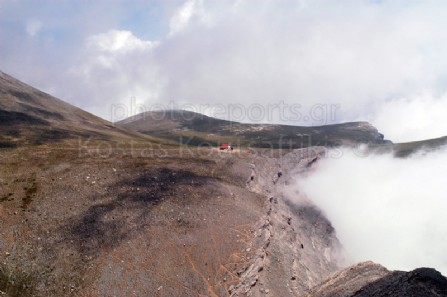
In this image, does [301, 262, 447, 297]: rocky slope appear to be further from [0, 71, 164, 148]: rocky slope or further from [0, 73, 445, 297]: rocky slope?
[0, 71, 164, 148]: rocky slope

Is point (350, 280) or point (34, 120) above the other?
point (34, 120)

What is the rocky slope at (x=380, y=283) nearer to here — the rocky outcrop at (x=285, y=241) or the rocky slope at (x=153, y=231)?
the rocky slope at (x=153, y=231)

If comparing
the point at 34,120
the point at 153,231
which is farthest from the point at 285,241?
the point at 34,120

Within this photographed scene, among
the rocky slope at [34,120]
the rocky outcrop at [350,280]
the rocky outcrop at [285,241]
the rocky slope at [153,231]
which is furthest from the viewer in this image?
the rocky slope at [34,120]

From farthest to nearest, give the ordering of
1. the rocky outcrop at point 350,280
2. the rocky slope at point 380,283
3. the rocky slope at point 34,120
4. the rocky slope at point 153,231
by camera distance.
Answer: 1. the rocky slope at point 34,120
2. the rocky slope at point 153,231
3. the rocky outcrop at point 350,280
4. the rocky slope at point 380,283

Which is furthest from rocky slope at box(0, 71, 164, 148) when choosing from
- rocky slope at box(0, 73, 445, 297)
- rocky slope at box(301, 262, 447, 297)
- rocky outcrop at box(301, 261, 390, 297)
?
rocky slope at box(301, 262, 447, 297)

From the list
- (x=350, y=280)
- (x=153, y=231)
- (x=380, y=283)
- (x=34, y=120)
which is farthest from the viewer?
(x=34, y=120)

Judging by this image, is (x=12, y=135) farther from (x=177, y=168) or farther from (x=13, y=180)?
(x=177, y=168)

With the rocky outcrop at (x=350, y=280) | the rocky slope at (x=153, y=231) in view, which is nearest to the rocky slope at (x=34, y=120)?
the rocky slope at (x=153, y=231)

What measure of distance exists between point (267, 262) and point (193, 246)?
458 inches

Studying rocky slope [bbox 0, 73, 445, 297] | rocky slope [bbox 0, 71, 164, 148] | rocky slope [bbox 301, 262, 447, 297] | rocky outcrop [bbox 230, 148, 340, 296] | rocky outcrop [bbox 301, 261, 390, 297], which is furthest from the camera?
rocky slope [bbox 0, 71, 164, 148]

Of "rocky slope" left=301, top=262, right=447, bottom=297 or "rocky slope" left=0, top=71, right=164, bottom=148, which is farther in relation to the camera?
"rocky slope" left=0, top=71, right=164, bottom=148

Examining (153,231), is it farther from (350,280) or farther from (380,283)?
(380,283)

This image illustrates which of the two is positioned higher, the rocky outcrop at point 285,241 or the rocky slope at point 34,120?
the rocky slope at point 34,120
